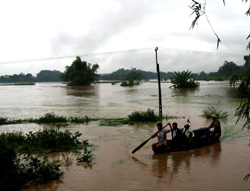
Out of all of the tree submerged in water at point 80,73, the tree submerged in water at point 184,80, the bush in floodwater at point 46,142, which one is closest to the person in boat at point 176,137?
the bush in floodwater at point 46,142

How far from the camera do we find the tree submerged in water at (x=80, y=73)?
7638 cm

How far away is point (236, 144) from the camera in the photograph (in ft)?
36.0

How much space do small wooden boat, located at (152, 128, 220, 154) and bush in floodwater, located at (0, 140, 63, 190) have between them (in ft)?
13.0

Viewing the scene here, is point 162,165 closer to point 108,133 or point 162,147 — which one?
point 162,147

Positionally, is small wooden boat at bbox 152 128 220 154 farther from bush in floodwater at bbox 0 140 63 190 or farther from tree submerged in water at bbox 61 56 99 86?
tree submerged in water at bbox 61 56 99 86

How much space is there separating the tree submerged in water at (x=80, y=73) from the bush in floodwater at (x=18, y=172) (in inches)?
2724

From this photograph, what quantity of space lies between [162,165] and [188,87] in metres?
47.7

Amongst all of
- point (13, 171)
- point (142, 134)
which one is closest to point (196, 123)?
point (142, 134)

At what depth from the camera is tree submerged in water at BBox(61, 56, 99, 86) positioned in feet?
251

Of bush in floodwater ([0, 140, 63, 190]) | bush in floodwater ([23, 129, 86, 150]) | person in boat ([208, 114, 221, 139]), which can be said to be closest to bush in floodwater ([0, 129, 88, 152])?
bush in floodwater ([23, 129, 86, 150])

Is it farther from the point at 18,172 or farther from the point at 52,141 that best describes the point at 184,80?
the point at 18,172

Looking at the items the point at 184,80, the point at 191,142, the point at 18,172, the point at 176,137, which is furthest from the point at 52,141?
the point at 184,80

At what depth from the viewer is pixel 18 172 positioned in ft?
21.9

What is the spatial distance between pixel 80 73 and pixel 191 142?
68845 mm
